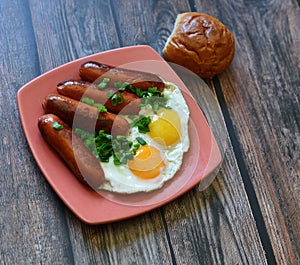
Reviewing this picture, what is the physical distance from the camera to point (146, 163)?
1.82 metres

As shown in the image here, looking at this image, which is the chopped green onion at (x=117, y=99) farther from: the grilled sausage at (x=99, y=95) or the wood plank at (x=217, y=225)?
the wood plank at (x=217, y=225)

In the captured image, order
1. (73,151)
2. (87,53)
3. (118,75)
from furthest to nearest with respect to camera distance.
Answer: (87,53), (118,75), (73,151)

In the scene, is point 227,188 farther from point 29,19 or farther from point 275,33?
point 29,19

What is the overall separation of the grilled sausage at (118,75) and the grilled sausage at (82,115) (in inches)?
6.2

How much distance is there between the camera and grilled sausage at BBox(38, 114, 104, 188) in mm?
1729

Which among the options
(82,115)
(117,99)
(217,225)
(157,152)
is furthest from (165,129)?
(217,225)

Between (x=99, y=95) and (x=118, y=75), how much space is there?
13cm

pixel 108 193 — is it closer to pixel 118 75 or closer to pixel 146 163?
pixel 146 163

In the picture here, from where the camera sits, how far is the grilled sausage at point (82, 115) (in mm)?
1815

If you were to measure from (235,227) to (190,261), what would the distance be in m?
0.23

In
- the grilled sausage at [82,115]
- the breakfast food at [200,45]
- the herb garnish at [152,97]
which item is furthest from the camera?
the breakfast food at [200,45]

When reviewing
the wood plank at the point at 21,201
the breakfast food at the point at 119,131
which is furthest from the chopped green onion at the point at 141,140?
the wood plank at the point at 21,201

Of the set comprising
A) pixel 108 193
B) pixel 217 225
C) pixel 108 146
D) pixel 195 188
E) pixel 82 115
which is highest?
pixel 82 115

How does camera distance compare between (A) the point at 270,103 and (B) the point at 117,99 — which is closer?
(B) the point at 117,99
